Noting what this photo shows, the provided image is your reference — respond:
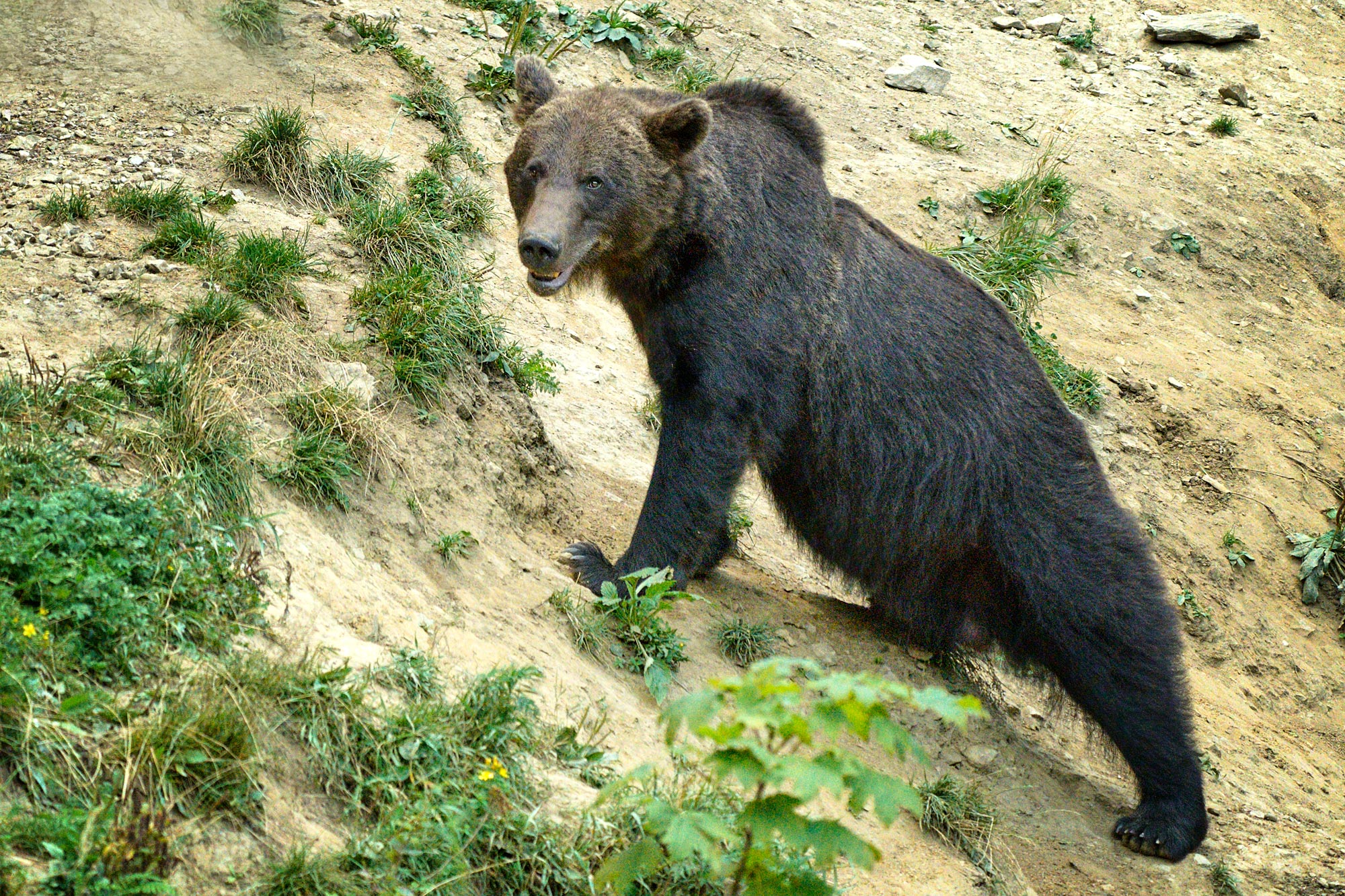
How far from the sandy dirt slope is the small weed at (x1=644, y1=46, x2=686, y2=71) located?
334mm

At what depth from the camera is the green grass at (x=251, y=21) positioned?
799 centimetres

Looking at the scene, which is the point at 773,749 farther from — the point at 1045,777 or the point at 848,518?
the point at 1045,777

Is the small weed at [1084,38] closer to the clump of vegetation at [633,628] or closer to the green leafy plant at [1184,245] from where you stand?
the green leafy plant at [1184,245]

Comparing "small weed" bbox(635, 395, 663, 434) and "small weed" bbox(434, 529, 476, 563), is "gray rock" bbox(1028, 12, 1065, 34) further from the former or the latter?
"small weed" bbox(434, 529, 476, 563)

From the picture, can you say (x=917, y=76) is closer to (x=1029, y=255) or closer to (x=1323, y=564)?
(x=1029, y=255)

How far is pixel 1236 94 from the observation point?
13.4 meters

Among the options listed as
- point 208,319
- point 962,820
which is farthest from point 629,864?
point 208,319

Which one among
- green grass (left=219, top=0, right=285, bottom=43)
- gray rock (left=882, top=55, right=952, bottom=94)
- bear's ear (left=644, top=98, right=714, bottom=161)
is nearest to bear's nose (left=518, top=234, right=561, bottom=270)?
bear's ear (left=644, top=98, right=714, bottom=161)

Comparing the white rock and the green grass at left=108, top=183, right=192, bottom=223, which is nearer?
the white rock

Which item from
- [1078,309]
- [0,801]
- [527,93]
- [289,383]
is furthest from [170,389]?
[1078,309]

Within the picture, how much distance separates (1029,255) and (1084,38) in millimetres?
4977

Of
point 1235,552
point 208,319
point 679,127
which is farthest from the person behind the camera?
point 1235,552

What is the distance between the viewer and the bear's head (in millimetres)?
5867

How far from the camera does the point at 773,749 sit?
314 cm
